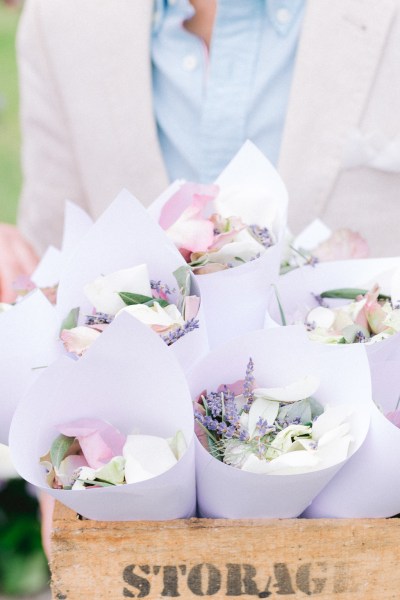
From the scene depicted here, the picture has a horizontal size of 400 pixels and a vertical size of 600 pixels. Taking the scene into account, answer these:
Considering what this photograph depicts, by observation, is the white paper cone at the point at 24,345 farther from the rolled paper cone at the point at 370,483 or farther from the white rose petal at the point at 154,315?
the rolled paper cone at the point at 370,483

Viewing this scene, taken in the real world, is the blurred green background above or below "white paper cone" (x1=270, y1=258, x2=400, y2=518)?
below

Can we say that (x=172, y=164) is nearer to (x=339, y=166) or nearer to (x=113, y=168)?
(x=113, y=168)

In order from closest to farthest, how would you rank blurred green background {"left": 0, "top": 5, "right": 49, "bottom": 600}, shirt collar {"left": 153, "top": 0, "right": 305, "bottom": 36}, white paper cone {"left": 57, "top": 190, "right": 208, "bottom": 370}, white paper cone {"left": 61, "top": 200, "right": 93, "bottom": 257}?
white paper cone {"left": 57, "top": 190, "right": 208, "bottom": 370}
white paper cone {"left": 61, "top": 200, "right": 93, "bottom": 257}
shirt collar {"left": 153, "top": 0, "right": 305, "bottom": 36}
blurred green background {"left": 0, "top": 5, "right": 49, "bottom": 600}

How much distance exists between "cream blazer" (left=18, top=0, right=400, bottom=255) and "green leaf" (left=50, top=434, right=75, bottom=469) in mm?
748

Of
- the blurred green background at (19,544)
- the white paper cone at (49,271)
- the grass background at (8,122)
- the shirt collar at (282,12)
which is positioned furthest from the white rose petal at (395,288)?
the grass background at (8,122)

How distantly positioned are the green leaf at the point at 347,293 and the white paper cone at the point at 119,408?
0.23 m

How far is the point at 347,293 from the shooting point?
0.75 metres

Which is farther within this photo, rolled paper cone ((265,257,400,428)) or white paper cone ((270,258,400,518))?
rolled paper cone ((265,257,400,428))

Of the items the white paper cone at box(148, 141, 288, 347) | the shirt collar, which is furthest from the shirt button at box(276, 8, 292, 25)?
the white paper cone at box(148, 141, 288, 347)

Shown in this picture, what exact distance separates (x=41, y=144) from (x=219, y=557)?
103cm

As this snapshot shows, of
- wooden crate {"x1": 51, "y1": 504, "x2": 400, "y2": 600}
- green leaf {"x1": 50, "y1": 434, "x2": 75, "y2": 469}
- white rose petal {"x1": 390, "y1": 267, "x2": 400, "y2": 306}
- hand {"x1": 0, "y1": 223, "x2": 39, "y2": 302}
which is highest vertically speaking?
white rose petal {"x1": 390, "y1": 267, "x2": 400, "y2": 306}

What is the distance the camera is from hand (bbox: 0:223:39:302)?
1.12m

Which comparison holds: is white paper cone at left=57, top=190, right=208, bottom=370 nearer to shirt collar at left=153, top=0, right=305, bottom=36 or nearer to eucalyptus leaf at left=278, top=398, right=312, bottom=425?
eucalyptus leaf at left=278, top=398, right=312, bottom=425

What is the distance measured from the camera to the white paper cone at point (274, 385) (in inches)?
23.1
